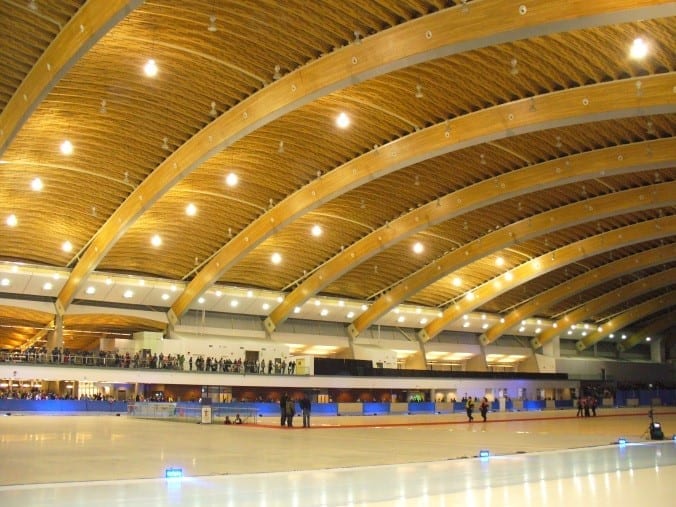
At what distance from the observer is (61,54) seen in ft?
69.3

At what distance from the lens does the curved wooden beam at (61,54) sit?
1881 centimetres

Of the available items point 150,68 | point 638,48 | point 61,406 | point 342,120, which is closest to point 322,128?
point 342,120

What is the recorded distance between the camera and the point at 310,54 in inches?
937

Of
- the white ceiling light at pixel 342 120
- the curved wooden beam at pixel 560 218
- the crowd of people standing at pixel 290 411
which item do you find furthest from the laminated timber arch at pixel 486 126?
the curved wooden beam at pixel 560 218

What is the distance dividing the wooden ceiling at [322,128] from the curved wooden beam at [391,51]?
0.06m

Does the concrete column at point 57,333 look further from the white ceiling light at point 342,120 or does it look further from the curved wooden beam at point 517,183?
the white ceiling light at point 342,120

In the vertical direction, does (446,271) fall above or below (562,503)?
above

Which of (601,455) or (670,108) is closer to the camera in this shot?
(601,455)

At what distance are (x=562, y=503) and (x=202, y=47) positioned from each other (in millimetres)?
18854

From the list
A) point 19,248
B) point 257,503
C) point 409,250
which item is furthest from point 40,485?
point 409,250

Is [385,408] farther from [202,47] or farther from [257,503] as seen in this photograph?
[257,503]

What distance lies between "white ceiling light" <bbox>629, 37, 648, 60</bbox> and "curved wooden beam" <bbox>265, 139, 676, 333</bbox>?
8.94m

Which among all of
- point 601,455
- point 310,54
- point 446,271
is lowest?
point 601,455

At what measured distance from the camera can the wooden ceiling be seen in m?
21.2
